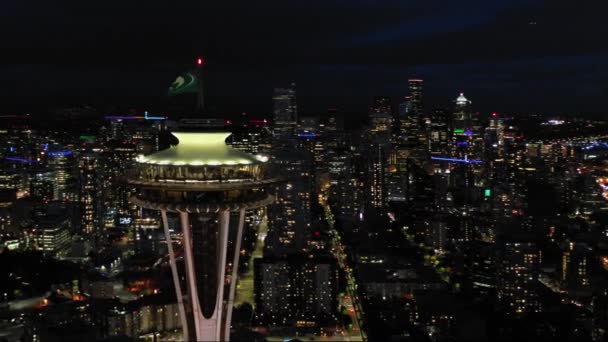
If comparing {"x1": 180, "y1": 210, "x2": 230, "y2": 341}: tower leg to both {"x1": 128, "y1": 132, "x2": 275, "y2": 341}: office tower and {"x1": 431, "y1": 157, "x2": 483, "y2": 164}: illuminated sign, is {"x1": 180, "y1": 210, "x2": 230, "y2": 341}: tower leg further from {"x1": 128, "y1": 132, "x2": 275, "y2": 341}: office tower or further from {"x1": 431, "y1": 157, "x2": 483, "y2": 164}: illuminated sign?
{"x1": 431, "y1": 157, "x2": 483, "y2": 164}: illuminated sign

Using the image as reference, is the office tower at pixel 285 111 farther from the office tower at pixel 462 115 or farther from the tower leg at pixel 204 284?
the tower leg at pixel 204 284

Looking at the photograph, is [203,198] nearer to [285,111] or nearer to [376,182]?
[376,182]

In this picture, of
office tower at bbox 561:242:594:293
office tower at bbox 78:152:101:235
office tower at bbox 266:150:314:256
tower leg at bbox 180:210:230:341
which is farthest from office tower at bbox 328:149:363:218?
tower leg at bbox 180:210:230:341

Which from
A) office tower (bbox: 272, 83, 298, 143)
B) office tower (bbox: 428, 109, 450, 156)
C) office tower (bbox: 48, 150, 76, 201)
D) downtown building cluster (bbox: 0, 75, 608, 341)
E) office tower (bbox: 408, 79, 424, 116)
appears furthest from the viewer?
office tower (bbox: 408, 79, 424, 116)

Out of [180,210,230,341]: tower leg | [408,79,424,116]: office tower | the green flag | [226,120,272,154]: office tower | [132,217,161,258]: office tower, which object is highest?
[408,79,424,116]: office tower

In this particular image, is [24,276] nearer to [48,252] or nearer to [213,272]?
[48,252]

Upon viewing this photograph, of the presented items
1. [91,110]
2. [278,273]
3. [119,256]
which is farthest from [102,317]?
[91,110]

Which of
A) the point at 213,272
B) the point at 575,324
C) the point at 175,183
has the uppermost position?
the point at 175,183
